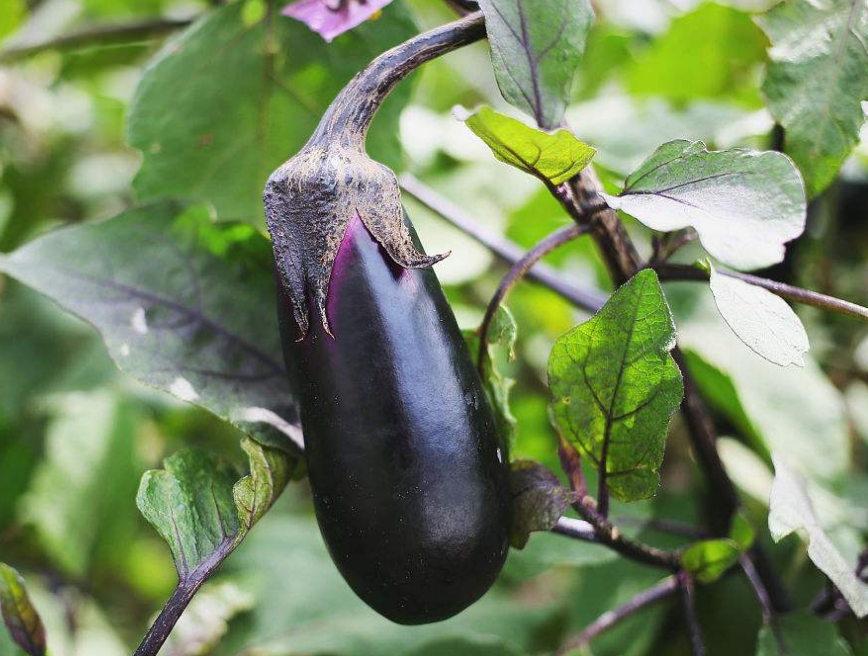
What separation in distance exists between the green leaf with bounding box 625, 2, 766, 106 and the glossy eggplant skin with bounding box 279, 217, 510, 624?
47 cm

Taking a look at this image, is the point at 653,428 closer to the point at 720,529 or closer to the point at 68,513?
the point at 720,529

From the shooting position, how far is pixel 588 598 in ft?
2.28

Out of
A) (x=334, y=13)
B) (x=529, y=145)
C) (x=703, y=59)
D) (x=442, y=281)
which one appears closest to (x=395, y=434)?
(x=529, y=145)

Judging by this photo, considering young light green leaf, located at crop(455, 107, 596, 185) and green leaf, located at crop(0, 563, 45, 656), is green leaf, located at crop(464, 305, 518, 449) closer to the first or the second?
young light green leaf, located at crop(455, 107, 596, 185)

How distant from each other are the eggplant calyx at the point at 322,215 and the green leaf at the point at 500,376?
5 centimetres

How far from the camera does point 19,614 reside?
1.37 ft

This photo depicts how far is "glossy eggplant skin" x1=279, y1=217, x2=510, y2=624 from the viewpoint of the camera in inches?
13.8

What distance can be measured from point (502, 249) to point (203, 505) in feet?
1.06

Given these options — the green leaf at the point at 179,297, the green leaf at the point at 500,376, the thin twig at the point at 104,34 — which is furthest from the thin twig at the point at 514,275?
the thin twig at the point at 104,34

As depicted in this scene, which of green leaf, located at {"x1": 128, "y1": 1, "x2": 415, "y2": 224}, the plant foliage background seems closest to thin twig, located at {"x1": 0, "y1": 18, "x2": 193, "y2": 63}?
the plant foliage background

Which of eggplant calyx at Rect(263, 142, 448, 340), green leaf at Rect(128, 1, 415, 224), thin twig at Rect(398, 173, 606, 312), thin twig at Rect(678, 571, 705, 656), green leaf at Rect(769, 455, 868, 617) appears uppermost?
eggplant calyx at Rect(263, 142, 448, 340)

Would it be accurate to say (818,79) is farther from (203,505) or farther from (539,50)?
(203,505)

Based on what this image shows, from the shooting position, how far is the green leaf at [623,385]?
356mm

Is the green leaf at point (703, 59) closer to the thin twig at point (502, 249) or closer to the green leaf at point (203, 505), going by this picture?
the thin twig at point (502, 249)
